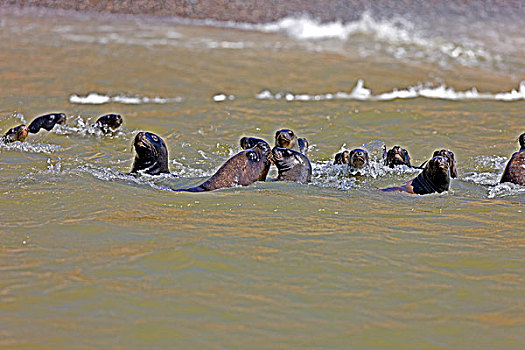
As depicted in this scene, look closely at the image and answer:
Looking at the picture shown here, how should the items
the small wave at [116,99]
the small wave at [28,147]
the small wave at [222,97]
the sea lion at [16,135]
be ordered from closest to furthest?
the small wave at [28,147] < the sea lion at [16,135] < the small wave at [116,99] < the small wave at [222,97]

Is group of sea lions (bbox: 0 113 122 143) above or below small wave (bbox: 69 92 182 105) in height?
→ below

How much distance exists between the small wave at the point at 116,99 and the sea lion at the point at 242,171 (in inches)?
206

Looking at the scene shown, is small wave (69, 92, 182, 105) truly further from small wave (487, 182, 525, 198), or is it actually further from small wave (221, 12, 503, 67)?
small wave (221, 12, 503, 67)

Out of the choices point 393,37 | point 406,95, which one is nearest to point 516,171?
point 406,95

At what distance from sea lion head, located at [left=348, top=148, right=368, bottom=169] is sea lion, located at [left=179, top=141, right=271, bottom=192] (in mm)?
1095

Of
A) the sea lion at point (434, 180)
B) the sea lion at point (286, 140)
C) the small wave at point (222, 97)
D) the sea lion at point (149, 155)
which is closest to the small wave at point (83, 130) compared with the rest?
the sea lion at point (149, 155)

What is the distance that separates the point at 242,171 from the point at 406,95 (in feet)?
22.1

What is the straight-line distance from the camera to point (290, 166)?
6.36 m

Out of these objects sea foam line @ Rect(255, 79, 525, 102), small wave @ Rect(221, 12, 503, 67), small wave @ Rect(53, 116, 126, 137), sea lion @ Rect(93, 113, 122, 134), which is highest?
small wave @ Rect(221, 12, 503, 67)

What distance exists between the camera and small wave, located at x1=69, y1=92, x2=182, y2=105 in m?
11.0

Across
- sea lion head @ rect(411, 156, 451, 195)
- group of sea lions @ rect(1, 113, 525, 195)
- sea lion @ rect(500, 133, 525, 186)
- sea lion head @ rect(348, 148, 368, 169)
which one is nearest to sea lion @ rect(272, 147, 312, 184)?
group of sea lions @ rect(1, 113, 525, 195)

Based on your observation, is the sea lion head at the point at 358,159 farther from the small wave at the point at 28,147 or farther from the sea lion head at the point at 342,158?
the small wave at the point at 28,147

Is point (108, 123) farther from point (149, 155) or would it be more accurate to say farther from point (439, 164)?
point (439, 164)

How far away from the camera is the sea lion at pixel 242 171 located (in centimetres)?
596
